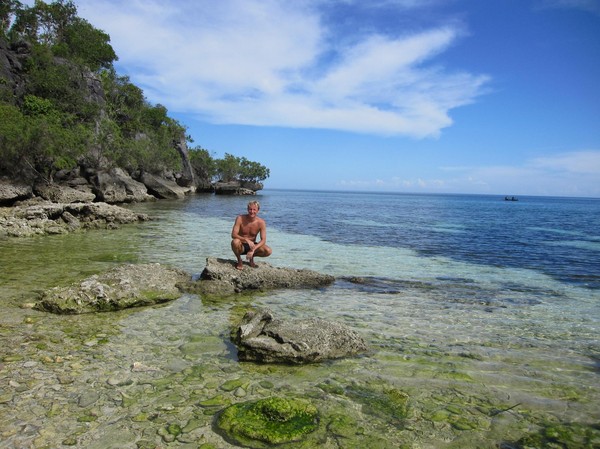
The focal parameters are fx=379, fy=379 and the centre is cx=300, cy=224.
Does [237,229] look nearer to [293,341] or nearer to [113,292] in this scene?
[113,292]

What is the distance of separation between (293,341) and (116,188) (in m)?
43.7

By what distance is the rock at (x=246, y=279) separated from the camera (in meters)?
10.1

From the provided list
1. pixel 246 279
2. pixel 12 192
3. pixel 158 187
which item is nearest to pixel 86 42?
pixel 158 187

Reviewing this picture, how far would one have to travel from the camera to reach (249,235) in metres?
11.6

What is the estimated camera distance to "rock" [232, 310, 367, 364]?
6.09 meters

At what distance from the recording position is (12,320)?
281 inches

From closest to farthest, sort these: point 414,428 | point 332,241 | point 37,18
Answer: point 414,428 < point 332,241 < point 37,18

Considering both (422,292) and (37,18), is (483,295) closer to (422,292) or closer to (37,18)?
(422,292)

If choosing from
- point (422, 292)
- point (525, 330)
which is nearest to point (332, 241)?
point (422, 292)

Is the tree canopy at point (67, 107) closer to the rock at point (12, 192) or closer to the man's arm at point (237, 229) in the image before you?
the rock at point (12, 192)

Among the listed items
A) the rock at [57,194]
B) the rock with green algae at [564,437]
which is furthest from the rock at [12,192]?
the rock with green algae at [564,437]

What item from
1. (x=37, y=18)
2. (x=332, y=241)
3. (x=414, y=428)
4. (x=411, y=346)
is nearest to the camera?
(x=414, y=428)

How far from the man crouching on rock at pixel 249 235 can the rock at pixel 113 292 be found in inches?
79.7

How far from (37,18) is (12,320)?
6872 centimetres
